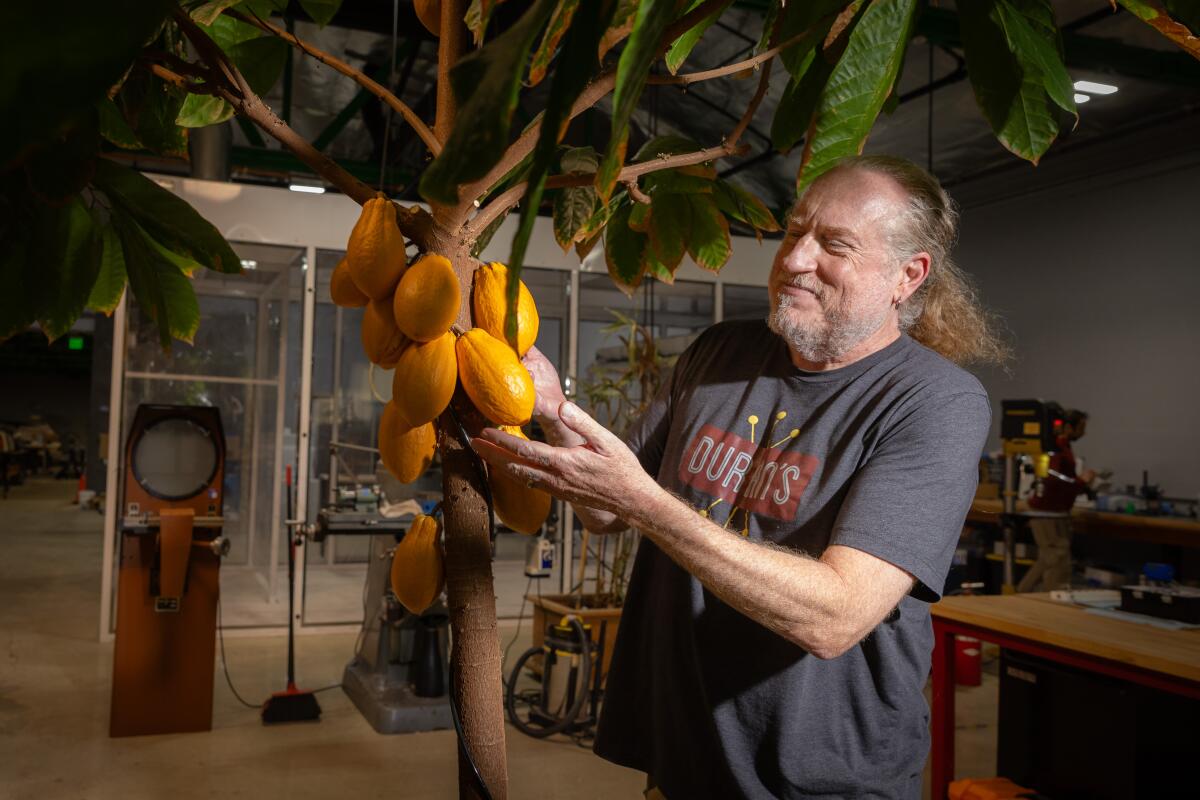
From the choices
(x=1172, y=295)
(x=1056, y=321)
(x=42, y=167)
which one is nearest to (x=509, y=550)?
(x=1056, y=321)

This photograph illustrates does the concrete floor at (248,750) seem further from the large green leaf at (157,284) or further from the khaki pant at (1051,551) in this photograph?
the large green leaf at (157,284)

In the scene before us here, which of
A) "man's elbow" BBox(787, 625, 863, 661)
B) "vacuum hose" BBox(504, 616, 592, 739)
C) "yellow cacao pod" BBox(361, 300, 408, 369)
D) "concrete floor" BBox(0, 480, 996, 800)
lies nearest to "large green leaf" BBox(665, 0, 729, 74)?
"yellow cacao pod" BBox(361, 300, 408, 369)

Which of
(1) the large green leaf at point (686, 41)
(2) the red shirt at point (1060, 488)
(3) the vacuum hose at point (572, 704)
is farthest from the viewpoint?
(2) the red shirt at point (1060, 488)

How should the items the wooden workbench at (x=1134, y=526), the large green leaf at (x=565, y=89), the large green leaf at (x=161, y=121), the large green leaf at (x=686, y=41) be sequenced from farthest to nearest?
the wooden workbench at (x=1134, y=526)
the large green leaf at (x=161, y=121)
the large green leaf at (x=686, y=41)
the large green leaf at (x=565, y=89)

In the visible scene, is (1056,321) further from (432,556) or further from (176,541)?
(432,556)

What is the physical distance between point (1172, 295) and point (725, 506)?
24.4 ft

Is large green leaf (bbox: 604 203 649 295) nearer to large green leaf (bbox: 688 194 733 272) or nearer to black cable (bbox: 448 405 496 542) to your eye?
large green leaf (bbox: 688 194 733 272)

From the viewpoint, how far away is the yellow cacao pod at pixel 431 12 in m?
0.86

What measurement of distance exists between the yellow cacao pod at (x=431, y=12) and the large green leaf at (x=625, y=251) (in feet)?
1.31

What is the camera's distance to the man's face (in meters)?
1.37

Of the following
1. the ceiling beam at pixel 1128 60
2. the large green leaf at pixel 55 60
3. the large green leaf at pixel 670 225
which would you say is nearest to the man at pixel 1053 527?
the ceiling beam at pixel 1128 60

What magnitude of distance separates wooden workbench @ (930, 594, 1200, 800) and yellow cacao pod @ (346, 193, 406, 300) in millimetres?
2313

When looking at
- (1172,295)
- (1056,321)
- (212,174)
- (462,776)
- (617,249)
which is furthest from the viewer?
(1056,321)

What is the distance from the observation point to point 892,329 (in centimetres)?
A: 148
